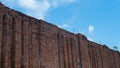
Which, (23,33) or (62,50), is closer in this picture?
(23,33)

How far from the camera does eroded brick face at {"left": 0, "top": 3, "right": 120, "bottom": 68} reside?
12141 millimetres

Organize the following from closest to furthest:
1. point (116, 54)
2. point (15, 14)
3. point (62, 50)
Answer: point (15, 14)
point (62, 50)
point (116, 54)

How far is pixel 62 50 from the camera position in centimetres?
1602

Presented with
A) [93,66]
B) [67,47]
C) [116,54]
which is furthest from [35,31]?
[116,54]

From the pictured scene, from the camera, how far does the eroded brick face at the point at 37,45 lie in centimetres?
1214

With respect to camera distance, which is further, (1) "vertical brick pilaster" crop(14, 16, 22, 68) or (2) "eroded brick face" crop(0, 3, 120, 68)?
(1) "vertical brick pilaster" crop(14, 16, 22, 68)

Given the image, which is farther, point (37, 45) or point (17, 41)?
point (37, 45)

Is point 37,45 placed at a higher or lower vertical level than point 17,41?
lower

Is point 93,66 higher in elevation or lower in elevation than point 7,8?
lower

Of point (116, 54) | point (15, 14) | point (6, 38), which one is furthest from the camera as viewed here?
point (116, 54)

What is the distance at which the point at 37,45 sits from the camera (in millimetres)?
13797

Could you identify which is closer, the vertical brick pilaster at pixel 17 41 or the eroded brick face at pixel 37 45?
the eroded brick face at pixel 37 45

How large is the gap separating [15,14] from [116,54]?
14.4 m

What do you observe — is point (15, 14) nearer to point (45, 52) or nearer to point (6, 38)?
point (6, 38)
